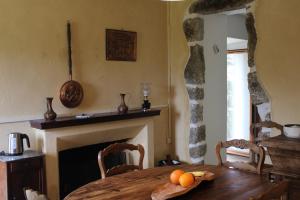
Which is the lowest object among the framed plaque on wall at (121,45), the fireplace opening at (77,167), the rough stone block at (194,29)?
the fireplace opening at (77,167)

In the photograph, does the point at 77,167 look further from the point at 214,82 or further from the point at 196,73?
the point at 214,82

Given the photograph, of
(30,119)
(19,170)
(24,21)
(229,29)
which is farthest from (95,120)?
(229,29)

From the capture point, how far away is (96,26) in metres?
3.54

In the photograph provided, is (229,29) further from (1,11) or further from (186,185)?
(186,185)

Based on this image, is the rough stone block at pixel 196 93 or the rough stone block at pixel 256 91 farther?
the rough stone block at pixel 196 93

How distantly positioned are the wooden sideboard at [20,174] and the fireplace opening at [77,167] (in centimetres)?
48

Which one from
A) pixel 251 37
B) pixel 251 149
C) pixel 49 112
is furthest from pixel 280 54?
pixel 49 112

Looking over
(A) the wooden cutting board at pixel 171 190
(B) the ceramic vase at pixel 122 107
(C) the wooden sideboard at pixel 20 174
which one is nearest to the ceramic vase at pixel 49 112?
(C) the wooden sideboard at pixel 20 174

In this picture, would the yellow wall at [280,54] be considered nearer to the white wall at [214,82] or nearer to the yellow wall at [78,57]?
the white wall at [214,82]

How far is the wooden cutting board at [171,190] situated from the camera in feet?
5.56

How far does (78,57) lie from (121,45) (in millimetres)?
596

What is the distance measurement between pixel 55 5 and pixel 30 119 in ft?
3.75

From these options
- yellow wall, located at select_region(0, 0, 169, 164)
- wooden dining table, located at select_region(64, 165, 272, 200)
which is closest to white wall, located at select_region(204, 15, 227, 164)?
yellow wall, located at select_region(0, 0, 169, 164)

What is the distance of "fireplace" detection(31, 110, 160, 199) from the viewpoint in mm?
2953
